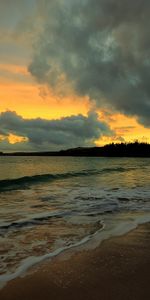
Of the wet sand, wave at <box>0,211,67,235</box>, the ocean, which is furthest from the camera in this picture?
wave at <box>0,211,67,235</box>

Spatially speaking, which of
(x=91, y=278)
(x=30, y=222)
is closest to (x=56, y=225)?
(x=30, y=222)

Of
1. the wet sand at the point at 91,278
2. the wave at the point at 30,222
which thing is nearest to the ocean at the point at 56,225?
the wave at the point at 30,222

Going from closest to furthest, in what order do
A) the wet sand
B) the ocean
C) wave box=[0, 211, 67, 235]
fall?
the wet sand
the ocean
wave box=[0, 211, 67, 235]

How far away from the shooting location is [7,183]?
25.8 meters

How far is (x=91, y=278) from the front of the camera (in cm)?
524

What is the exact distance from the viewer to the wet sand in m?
4.61

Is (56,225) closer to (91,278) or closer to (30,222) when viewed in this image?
(30,222)

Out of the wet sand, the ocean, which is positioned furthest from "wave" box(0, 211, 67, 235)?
the wet sand

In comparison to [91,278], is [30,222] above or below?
below

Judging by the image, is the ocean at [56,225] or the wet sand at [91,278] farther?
the ocean at [56,225]

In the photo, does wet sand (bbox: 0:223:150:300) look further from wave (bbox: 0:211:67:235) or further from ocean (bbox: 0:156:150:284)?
wave (bbox: 0:211:67:235)

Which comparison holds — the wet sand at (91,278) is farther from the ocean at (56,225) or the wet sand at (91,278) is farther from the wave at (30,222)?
the wave at (30,222)

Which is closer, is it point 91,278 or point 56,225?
point 91,278

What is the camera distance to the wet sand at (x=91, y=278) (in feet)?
15.1
